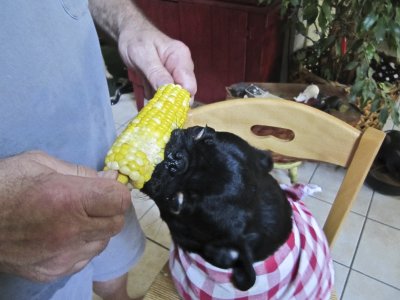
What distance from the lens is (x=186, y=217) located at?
68 cm

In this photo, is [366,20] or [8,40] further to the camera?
[366,20]

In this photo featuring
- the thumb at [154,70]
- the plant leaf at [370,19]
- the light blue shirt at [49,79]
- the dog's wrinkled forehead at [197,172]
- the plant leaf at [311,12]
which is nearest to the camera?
the light blue shirt at [49,79]

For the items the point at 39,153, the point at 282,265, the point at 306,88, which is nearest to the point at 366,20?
the point at 306,88

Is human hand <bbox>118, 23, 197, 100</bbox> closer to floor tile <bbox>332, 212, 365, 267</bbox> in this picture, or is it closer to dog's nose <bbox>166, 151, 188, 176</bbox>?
dog's nose <bbox>166, 151, 188, 176</bbox>

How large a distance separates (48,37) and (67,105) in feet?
0.43

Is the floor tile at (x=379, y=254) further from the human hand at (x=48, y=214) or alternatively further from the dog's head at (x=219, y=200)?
the human hand at (x=48, y=214)

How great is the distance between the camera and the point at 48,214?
371 millimetres

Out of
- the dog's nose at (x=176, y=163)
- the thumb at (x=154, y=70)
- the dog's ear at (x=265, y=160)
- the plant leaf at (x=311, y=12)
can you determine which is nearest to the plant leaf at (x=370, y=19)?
the plant leaf at (x=311, y=12)

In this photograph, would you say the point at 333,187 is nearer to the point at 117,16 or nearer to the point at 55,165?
the point at 117,16

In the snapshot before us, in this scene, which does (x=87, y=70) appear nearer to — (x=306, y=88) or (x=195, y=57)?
(x=306, y=88)

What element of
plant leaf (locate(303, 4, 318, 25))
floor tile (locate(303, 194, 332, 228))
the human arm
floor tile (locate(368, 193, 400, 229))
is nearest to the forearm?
the human arm

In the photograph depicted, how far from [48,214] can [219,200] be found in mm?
351

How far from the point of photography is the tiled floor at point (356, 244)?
1.37 meters

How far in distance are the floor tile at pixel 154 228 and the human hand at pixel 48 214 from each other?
114 cm
